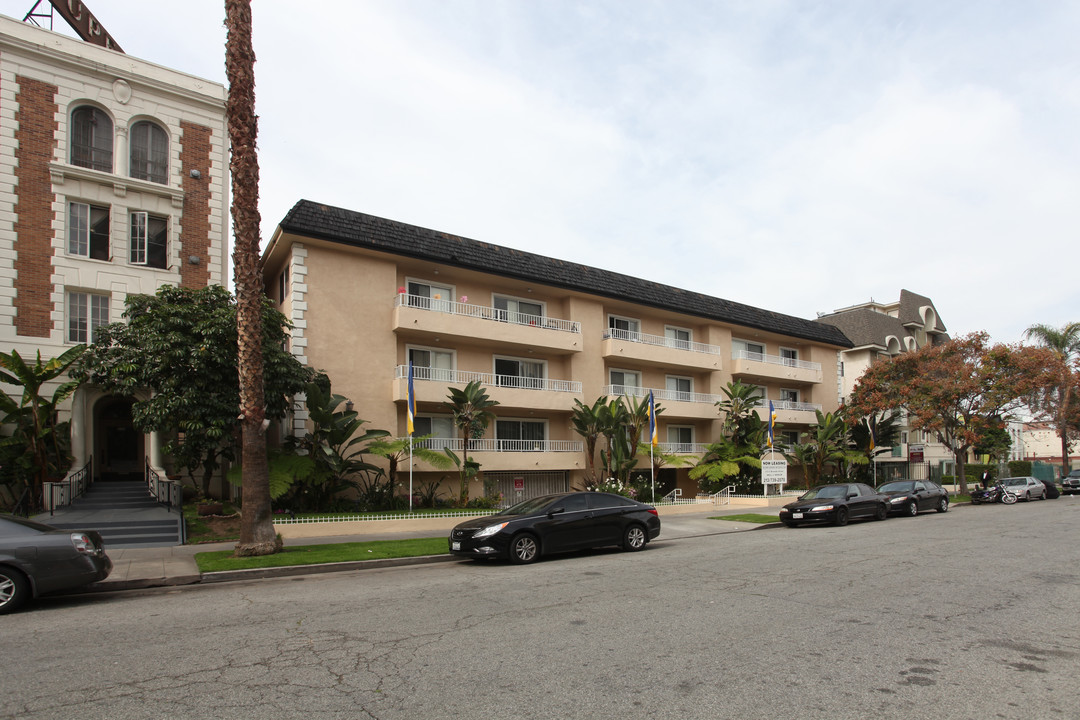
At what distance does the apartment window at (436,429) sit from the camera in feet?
75.4

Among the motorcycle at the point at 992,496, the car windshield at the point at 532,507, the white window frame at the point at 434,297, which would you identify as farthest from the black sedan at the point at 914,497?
the white window frame at the point at 434,297

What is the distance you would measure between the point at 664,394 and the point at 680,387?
235 cm

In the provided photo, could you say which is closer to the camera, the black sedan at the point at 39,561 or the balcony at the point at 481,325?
the black sedan at the point at 39,561

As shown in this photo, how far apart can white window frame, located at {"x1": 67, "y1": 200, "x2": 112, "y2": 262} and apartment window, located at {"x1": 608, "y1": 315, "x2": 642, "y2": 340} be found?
1850 cm

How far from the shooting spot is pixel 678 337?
33.3m

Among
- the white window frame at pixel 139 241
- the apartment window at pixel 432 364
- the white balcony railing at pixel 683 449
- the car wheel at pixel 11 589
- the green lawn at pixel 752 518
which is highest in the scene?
the white window frame at pixel 139 241

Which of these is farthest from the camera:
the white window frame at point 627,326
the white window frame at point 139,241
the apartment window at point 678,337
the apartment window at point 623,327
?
the apartment window at point 678,337

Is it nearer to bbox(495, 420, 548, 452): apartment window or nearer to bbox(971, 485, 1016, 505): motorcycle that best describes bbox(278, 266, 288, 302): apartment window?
bbox(495, 420, 548, 452): apartment window

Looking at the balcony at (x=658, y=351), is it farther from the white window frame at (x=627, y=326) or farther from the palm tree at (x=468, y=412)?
the palm tree at (x=468, y=412)

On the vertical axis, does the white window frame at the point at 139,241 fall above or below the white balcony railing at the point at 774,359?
above

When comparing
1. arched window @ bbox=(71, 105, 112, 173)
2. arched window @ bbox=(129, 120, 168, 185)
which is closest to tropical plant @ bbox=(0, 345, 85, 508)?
arched window @ bbox=(71, 105, 112, 173)

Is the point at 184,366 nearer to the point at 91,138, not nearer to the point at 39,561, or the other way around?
the point at 39,561

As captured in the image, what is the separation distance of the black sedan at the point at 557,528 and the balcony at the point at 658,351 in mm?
14049

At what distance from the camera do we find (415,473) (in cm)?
2242
